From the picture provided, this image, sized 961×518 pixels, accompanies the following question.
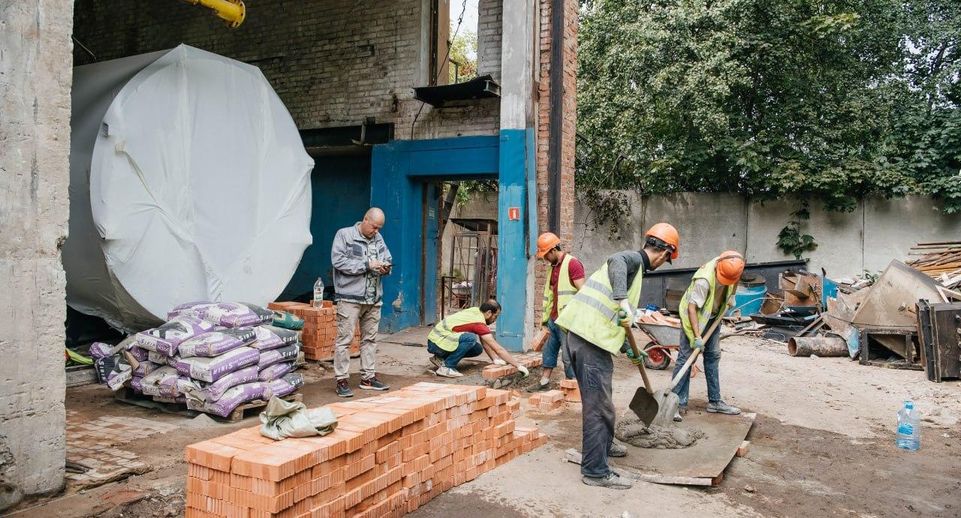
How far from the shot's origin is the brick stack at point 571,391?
6.67 m

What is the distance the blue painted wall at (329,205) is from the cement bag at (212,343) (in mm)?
5880

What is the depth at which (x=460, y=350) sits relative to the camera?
7992 mm

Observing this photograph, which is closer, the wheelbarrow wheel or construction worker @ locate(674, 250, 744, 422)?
construction worker @ locate(674, 250, 744, 422)

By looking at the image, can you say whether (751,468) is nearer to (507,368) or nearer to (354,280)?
(507,368)

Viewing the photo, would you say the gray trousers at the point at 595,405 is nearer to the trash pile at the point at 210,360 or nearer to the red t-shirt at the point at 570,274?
the red t-shirt at the point at 570,274

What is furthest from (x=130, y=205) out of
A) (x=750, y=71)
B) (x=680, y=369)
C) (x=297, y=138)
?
(x=750, y=71)

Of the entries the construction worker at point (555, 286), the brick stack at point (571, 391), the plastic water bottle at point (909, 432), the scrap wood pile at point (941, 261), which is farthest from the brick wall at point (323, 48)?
the scrap wood pile at point (941, 261)

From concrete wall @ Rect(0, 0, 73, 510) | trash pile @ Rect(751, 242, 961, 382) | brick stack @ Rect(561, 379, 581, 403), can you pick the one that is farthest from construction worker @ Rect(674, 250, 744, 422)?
concrete wall @ Rect(0, 0, 73, 510)

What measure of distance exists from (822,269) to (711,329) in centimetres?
931

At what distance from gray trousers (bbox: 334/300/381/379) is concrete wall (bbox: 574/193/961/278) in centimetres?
1039

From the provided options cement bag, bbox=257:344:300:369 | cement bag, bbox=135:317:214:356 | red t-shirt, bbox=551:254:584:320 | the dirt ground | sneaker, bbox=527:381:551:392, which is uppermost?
red t-shirt, bbox=551:254:584:320

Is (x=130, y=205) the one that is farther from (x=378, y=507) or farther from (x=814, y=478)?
(x=814, y=478)

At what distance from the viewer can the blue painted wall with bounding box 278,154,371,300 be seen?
12.1 m

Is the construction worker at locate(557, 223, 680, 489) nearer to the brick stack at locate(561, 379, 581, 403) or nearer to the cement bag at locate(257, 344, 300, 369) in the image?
the brick stack at locate(561, 379, 581, 403)
